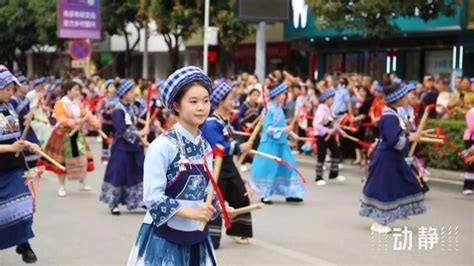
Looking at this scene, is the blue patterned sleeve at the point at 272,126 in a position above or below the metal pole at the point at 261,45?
below

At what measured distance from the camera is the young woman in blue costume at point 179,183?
4141 millimetres

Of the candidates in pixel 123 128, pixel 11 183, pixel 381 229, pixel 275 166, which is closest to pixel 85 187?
pixel 123 128

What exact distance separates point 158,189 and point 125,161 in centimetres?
570

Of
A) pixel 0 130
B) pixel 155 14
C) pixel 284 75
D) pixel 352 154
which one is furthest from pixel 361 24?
pixel 0 130

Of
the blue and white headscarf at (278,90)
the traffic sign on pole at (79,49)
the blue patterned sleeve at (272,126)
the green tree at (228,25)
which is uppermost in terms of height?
the green tree at (228,25)

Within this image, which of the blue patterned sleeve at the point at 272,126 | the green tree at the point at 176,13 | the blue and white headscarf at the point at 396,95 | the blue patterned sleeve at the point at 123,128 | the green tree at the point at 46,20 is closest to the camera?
the blue and white headscarf at the point at 396,95

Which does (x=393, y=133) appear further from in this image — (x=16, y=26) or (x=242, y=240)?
(x=16, y=26)

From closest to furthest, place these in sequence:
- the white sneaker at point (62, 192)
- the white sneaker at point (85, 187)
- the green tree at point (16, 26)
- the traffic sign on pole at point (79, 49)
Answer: the white sneaker at point (62, 192)
the white sneaker at point (85, 187)
the traffic sign on pole at point (79, 49)
the green tree at point (16, 26)

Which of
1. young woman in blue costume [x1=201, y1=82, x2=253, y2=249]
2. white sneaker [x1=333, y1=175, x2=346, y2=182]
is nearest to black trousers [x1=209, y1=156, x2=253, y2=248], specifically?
young woman in blue costume [x1=201, y1=82, x2=253, y2=249]

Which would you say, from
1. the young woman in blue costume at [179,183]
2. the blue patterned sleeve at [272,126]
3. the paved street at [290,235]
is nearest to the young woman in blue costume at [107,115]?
the paved street at [290,235]

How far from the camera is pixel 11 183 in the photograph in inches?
267

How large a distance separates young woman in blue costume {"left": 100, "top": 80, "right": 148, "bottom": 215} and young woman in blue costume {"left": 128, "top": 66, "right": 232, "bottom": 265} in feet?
17.7

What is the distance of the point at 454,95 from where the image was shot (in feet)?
45.9

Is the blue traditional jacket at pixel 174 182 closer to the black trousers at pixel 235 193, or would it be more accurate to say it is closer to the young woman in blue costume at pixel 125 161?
the black trousers at pixel 235 193
